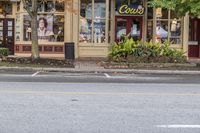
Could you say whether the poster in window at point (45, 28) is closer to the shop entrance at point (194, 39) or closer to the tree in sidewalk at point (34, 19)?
the tree in sidewalk at point (34, 19)

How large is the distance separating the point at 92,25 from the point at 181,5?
652cm

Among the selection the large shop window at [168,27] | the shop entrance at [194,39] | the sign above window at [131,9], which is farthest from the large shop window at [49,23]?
the shop entrance at [194,39]

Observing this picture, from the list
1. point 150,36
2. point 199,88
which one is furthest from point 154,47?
point 199,88

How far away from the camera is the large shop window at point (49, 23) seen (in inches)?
1048

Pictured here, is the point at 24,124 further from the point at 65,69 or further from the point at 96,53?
the point at 96,53

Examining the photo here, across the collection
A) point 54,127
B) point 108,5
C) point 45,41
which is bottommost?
point 54,127

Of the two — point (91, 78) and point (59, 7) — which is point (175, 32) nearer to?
point (59, 7)

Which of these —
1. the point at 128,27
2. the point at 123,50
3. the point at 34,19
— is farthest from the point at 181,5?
the point at 34,19

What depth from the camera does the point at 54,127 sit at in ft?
25.6

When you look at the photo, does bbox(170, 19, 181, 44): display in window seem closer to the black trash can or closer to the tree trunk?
the black trash can

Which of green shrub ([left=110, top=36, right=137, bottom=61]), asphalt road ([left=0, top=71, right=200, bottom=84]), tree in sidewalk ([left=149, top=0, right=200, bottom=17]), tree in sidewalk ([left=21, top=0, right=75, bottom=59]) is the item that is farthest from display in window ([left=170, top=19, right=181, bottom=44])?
asphalt road ([left=0, top=71, right=200, bottom=84])

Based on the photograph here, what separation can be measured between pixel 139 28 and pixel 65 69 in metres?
8.04

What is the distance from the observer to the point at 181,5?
21609 mm

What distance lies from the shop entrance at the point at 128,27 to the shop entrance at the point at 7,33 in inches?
254
